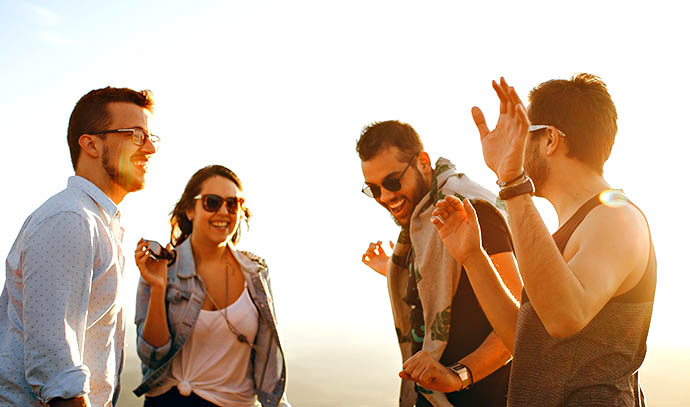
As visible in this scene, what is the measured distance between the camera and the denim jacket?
434 centimetres

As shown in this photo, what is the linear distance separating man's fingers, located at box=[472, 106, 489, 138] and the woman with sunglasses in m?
2.74

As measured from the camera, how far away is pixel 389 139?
400cm

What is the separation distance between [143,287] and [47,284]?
2034 millimetres

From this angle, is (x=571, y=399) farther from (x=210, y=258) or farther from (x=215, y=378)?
(x=210, y=258)

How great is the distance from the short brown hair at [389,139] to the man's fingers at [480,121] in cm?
151

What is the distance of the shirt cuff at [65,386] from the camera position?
2.38 m

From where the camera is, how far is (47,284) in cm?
251

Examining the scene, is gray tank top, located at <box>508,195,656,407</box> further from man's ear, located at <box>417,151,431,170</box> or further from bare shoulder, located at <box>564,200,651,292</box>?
man's ear, located at <box>417,151,431,170</box>

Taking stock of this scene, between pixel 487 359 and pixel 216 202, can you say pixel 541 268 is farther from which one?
pixel 216 202

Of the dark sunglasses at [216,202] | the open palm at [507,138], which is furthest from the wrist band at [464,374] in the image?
the dark sunglasses at [216,202]

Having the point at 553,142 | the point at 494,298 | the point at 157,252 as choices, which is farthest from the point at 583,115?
the point at 157,252

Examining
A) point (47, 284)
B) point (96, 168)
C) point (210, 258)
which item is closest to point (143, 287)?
point (210, 258)

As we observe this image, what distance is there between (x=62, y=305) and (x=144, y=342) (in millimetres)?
1996

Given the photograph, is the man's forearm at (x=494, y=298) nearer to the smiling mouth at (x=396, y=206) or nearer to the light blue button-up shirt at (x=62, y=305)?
the smiling mouth at (x=396, y=206)
